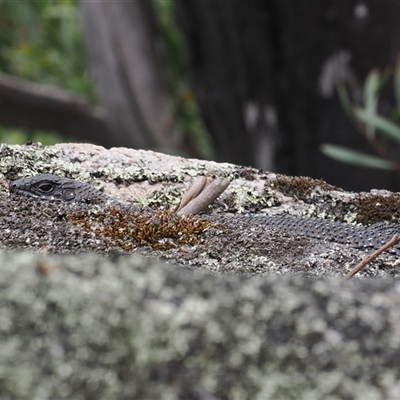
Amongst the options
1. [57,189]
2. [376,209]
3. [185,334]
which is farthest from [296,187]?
[185,334]

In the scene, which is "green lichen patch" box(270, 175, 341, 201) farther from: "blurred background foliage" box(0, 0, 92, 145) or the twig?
"blurred background foliage" box(0, 0, 92, 145)

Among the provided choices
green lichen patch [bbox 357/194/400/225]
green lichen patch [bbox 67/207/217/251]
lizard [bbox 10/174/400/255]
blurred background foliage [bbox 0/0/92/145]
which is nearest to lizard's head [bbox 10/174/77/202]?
lizard [bbox 10/174/400/255]

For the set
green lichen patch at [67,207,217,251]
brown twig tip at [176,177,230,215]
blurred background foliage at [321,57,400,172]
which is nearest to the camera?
green lichen patch at [67,207,217,251]

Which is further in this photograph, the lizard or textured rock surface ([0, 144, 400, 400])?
the lizard

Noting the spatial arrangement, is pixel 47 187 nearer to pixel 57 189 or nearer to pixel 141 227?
pixel 57 189

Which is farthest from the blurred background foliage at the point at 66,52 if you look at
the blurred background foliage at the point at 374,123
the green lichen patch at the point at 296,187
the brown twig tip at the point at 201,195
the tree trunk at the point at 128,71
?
the brown twig tip at the point at 201,195

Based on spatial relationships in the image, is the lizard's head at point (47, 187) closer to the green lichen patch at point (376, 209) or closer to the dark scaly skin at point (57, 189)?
the dark scaly skin at point (57, 189)
